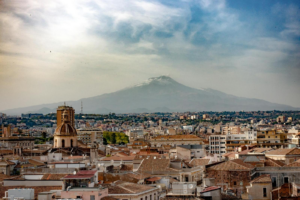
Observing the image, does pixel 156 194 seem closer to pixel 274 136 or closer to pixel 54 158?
pixel 54 158

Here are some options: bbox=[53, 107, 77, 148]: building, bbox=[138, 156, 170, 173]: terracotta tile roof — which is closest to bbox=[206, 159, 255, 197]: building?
bbox=[138, 156, 170, 173]: terracotta tile roof

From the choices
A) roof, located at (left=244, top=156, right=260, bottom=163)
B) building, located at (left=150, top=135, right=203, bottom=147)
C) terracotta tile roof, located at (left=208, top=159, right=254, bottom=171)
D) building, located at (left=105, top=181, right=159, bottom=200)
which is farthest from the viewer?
building, located at (left=150, top=135, right=203, bottom=147)

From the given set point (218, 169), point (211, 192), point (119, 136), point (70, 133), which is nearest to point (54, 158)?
point (70, 133)

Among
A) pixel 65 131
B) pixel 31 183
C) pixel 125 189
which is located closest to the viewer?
pixel 125 189

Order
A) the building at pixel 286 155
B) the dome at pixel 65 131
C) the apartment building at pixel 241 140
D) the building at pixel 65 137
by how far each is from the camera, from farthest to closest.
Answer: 1. the apartment building at pixel 241 140
2. the dome at pixel 65 131
3. the building at pixel 65 137
4. the building at pixel 286 155

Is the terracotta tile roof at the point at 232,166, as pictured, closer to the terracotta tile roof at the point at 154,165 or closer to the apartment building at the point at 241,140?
the terracotta tile roof at the point at 154,165

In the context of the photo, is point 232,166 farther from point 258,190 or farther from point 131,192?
point 131,192

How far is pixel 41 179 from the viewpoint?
22.7 m

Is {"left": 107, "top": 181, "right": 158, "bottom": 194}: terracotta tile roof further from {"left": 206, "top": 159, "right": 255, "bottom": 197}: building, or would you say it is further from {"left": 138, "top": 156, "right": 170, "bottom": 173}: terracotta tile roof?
{"left": 138, "top": 156, "right": 170, "bottom": 173}: terracotta tile roof

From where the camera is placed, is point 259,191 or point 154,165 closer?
point 259,191

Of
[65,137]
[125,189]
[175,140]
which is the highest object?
[65,137]

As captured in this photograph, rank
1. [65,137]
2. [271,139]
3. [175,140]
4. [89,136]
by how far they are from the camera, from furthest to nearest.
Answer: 1. [89,136]
2. [175,140]
3. [271,139]
4. [65,137]

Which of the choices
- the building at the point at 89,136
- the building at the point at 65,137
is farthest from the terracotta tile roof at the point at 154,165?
the building at the point at 89,136

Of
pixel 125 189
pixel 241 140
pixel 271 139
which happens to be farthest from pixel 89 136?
pixel 125 189
